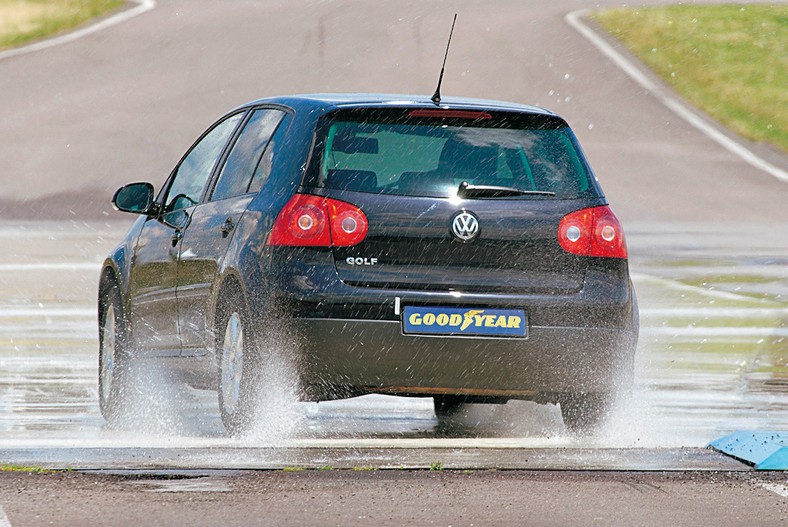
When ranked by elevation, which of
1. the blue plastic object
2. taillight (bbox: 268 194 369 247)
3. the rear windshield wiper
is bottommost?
the blue plastic object

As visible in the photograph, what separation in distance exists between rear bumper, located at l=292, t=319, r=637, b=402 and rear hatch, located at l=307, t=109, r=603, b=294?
0.73 ft

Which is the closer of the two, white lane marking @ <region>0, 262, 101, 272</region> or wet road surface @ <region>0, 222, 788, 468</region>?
wet road surface @ <region>0, 222, 788, 468</region>

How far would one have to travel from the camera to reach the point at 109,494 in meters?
6.96

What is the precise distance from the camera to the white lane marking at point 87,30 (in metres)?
41.3

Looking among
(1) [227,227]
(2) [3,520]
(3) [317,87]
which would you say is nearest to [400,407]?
(1) [227,227]

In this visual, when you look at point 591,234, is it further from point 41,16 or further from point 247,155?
point 41,16

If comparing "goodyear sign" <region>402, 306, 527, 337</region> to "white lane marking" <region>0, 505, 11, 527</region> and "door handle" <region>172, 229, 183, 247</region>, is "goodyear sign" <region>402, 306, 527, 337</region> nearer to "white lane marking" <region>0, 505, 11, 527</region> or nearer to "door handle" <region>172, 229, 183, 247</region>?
"door handle" <region>172, 229, 183, 247</region>

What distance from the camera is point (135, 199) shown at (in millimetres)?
10031

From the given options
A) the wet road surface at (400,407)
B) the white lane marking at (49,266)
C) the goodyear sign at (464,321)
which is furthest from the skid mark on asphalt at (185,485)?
the white lane marking at (49,266)

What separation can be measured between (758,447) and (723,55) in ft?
118

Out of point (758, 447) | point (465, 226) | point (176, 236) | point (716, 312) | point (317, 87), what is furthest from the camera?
point (317, 87)

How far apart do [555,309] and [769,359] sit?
446 cm

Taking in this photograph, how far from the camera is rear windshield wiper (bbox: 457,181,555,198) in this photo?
27.9ft

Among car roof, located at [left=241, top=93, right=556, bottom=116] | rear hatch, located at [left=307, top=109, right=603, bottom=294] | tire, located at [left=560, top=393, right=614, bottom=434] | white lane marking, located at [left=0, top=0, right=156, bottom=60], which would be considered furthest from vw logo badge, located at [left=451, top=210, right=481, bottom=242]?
white lane marking, located at [left=0, top=0, right=156, bottom=60]
